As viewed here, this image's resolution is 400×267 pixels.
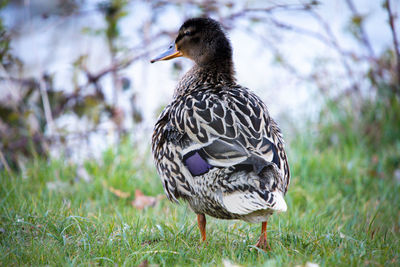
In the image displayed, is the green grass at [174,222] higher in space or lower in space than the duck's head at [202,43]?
lower

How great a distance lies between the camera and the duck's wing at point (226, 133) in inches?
122

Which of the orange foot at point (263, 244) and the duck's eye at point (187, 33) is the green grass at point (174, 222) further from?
the duck's eye at point (187, 33)

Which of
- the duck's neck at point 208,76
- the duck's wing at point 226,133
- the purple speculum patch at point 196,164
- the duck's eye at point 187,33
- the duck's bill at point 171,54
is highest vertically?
the duck's eye at point 187,33

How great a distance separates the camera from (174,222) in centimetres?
382

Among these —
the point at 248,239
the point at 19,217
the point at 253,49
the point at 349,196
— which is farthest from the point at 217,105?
the point at 253,49

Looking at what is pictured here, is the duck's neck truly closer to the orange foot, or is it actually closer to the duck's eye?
the duck's eye

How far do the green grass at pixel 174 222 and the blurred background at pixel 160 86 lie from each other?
519 mm

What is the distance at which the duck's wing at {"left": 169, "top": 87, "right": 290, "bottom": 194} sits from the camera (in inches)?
122

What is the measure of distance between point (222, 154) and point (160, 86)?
390 cm

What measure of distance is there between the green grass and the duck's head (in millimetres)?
1384

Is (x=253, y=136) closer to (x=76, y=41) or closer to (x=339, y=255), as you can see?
(x=339, y=255)

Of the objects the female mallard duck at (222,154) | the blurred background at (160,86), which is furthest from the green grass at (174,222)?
the blurred background at (160,86)

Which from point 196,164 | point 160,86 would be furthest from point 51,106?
point 196,164

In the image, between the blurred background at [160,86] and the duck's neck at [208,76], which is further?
the blurred background at [160,86]
